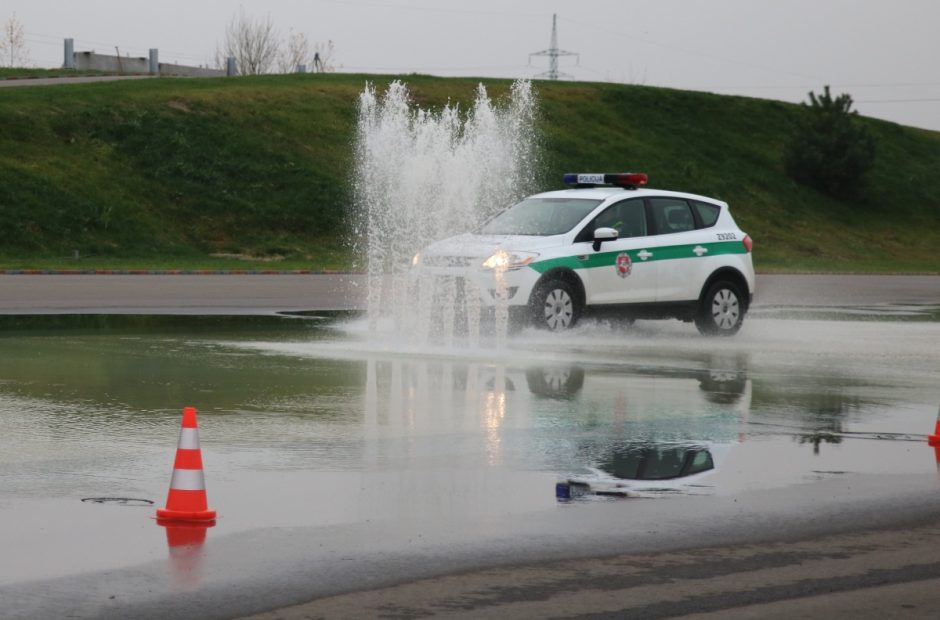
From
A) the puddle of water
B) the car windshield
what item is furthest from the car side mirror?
the puddle of water

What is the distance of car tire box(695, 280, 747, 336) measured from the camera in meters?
19.6

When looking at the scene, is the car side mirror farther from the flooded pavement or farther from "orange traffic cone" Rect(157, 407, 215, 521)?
"orange traffic cone" Rect(157, 407, 215, 521)

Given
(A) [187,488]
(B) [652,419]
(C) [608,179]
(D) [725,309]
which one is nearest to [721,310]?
(D) [725,309]

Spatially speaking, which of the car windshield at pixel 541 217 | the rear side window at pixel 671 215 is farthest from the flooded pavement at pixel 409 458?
the rear side window at pixel 671 215

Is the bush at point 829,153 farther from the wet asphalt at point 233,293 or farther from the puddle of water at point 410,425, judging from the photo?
the puddle of water at point 410,425

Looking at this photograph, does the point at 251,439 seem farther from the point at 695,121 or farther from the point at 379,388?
the point at 695,121

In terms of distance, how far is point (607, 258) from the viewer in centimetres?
1862

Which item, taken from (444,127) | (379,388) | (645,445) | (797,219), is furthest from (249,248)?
(645,445)

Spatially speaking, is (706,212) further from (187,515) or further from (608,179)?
(187,515)

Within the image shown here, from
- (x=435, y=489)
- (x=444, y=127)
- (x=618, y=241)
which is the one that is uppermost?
(x=444, y=127)

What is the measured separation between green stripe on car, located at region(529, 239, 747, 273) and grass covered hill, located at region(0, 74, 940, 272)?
23610mm

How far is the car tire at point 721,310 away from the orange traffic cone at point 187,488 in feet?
41.3

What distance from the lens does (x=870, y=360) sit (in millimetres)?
16703

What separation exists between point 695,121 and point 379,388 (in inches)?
2711
